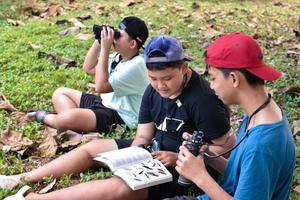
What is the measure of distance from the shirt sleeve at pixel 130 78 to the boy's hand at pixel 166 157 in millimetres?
975

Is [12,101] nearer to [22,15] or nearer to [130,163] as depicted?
[130,163]

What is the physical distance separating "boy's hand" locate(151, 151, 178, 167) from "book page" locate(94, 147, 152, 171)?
0.14 feet

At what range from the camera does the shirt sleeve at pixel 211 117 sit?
279 centimetres

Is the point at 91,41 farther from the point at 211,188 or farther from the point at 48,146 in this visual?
the point at 211,188

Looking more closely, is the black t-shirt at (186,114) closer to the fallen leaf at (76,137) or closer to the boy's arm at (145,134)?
the boy's arm at (145,134)

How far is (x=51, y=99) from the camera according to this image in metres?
4.62

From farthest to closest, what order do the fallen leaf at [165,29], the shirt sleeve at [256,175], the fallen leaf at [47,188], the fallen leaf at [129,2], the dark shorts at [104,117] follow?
the fallen leaf at [129,2]
the fallen leaf at [165,29]
the dark shorts at [104,117]
the fallen leaf at [47,188]
the shirt sleeve at [256,175]

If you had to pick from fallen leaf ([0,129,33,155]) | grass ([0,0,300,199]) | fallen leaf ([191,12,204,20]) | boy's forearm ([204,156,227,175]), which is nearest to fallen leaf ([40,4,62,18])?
grass ([0,0,300,199])

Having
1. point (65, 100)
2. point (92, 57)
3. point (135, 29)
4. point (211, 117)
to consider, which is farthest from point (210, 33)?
point (211, 117)

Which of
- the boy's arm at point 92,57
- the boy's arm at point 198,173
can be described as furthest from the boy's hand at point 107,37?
the boy's arm at point 198,173

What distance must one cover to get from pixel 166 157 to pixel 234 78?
85 cm

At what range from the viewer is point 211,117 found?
2.80 m

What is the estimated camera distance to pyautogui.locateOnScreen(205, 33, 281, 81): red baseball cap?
2094mm

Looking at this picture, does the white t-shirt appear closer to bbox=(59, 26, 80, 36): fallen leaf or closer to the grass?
the grass
